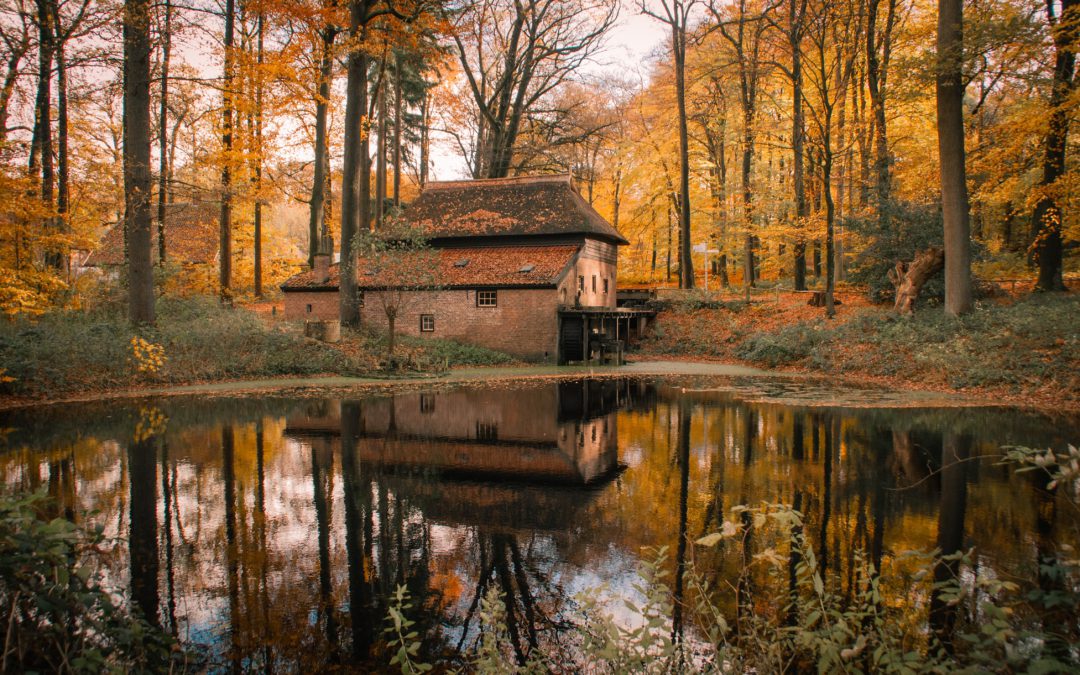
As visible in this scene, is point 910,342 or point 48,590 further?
point 910,342

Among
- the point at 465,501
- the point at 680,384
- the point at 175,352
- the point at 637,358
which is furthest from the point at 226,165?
the point at 465,501

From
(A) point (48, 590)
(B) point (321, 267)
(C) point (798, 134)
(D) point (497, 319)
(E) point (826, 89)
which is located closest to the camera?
(A) point (48, 590)

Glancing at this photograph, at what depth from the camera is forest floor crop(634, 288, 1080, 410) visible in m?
14.4

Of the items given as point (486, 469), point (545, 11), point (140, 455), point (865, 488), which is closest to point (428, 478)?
point (486, 469)

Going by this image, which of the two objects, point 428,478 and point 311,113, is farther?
point 311,113

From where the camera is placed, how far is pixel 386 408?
44.1ft

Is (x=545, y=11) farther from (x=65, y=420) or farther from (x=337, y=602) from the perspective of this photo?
(x=337, y=602)

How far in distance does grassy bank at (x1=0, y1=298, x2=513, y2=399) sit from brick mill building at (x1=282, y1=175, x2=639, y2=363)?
216 centimetres

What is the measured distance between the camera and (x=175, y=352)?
55.7ft

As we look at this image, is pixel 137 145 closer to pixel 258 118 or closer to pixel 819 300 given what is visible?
pixel 258 118

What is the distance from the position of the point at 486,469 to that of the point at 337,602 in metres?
3.99

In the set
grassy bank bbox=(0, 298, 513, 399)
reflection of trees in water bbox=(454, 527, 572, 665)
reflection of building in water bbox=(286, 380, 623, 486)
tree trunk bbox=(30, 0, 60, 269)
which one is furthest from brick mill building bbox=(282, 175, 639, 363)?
reflection of trees in water bbox=(454, 527, 572, 665)

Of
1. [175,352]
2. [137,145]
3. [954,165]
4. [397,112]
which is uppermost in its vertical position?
[397,112]

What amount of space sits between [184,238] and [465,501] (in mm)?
30846
